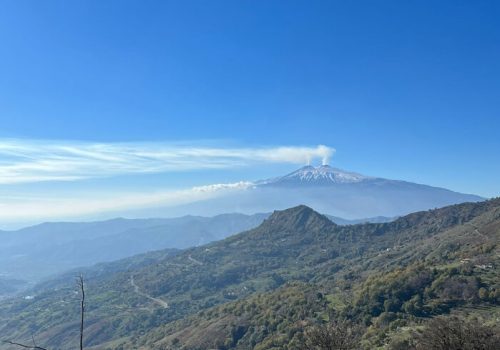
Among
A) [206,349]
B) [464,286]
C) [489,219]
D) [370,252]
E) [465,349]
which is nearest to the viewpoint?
[465,349]

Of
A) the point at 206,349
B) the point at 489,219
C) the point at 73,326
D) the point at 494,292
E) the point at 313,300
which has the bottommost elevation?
the point at 73,326

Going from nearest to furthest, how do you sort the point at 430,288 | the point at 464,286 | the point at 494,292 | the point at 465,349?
the point at 465,349 → the point at 494,292 → the point at 464,286 → the point at 430,288

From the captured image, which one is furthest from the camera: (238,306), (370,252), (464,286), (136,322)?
(370,252)

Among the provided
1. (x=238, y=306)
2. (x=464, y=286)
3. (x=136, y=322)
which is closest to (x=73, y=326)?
(x=136, y=322)

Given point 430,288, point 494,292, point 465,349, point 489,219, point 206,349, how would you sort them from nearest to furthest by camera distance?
point 465,349 → point 494,292 → point 430,288 → point 206,349 → point 489,219

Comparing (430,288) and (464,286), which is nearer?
(464,286)

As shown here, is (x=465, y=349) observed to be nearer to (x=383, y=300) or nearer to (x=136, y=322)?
(x=383, y=300)

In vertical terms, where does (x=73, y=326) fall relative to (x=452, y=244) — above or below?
below

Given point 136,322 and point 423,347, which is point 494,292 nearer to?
point 423,347

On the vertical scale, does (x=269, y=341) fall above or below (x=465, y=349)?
below

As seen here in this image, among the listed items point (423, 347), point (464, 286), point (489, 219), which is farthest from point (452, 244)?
point (423, 347)
